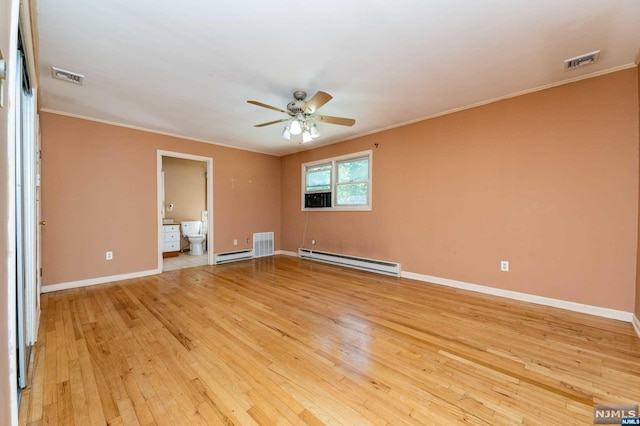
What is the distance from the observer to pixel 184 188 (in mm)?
6672

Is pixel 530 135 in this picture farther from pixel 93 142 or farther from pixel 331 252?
pixel 93 142

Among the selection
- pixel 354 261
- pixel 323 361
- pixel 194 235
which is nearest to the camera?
pixel 323 361

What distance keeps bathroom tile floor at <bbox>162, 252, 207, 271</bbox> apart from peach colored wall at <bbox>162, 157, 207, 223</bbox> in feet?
3.70

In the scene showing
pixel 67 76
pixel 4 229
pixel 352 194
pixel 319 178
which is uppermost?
pixel 67 76

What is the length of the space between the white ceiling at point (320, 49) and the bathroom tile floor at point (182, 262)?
110 inches

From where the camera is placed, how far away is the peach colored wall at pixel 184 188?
6422mm

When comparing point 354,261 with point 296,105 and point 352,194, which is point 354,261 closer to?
point 352,194

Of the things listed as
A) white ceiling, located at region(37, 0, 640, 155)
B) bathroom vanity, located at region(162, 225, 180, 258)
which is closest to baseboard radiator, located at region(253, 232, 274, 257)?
bathroom vanity, located at region(162, 225, 180, 258)

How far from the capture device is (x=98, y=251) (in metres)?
3.86

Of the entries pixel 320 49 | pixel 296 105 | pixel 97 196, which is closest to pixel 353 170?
pixel 296 105

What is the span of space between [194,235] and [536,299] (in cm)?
647

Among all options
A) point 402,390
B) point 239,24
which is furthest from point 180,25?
point 402,390

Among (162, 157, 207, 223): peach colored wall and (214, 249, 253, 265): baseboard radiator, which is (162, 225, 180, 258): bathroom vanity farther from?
(214, 249, 253, 265): baseboard radiator

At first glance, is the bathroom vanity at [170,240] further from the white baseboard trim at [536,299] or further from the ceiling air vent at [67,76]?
the white baseboard trim at [536,299]
